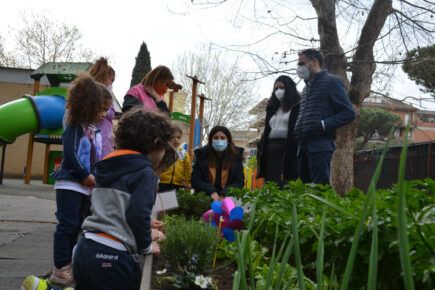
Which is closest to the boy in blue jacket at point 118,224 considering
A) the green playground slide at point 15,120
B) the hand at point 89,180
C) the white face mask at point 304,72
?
the hand at point 89,180

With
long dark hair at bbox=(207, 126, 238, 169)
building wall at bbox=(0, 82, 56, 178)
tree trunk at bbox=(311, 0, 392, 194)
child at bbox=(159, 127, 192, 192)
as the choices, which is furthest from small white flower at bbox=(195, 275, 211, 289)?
building wall at bbox=(0, 82, 56, 178)

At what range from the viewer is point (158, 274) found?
12.3 feet

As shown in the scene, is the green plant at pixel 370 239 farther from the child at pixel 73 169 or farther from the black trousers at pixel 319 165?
the black trousers at pixel 319 165

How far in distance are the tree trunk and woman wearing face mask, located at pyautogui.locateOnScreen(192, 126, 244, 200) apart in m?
5.64

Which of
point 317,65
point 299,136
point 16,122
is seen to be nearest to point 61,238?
point 299,136

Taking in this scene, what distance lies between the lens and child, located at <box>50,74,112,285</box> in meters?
4.04

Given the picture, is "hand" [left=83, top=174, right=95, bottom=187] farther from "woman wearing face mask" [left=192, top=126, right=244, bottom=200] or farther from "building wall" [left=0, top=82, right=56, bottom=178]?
Answer: "building wall" [left=0, top=82, right=56, bottom=178]

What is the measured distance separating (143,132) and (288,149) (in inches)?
147

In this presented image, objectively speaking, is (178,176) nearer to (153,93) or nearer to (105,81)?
(153,93)

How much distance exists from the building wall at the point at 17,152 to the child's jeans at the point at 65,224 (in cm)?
2101

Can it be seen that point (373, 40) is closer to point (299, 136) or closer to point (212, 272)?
point (299, 136)

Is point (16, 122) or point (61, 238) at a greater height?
point (16, 122)

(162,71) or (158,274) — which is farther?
Answer: (162,71)

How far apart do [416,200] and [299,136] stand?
3508 millimetres
